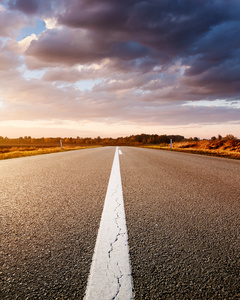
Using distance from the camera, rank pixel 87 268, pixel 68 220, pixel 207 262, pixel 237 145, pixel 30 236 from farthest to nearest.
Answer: pixel 237 145 < pixel 68 220 < pixel 30 236 < pixel 207 262 < pixel 87 268

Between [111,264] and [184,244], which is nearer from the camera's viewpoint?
[111,264]

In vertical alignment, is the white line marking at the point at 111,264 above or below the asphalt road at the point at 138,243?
above

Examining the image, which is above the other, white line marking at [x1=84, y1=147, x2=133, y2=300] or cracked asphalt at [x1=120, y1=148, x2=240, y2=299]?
white line marking at [x1=84, y1=147, x2=133, y2=300]

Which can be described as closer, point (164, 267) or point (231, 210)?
point (164, 267)

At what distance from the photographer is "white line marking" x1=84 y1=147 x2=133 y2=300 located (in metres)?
1.17

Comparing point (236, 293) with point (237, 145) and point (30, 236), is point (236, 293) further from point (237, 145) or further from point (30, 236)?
point (237, 145)

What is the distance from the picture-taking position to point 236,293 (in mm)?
1192

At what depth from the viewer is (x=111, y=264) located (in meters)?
1.44

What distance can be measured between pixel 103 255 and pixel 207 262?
0.77 metres

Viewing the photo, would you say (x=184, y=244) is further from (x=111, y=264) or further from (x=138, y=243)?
(x=111, y=264)

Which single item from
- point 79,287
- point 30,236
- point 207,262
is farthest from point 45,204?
point 207,262

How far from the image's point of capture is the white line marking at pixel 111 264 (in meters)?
1.17

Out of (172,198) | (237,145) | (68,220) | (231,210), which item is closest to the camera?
(68,220)

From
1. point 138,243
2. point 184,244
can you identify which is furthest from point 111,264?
point 184,244
